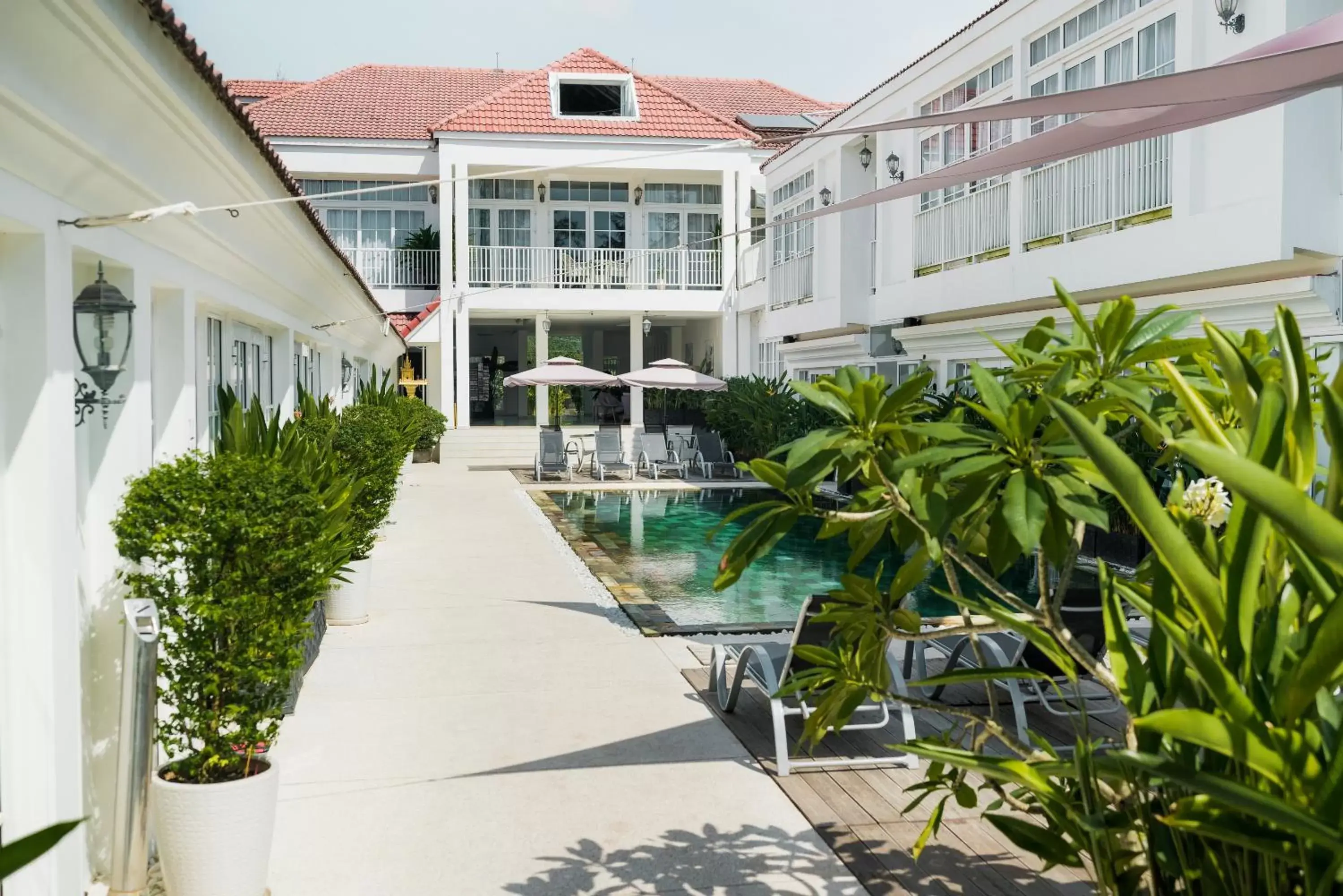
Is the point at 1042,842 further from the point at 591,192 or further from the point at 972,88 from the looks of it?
the point at 591,192

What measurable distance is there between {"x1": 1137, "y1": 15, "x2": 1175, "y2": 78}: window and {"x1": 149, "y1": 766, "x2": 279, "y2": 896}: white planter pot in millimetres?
11206

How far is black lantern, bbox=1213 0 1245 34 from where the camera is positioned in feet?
35.7

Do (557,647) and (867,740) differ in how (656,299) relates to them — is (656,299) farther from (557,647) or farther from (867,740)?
(867,740)

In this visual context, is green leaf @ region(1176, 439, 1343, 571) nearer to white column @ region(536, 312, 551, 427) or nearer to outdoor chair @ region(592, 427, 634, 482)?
outdoor chair @ region(592, 427, 634, 482)

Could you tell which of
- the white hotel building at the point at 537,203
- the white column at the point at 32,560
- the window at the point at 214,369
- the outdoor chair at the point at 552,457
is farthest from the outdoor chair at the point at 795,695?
the white hotel building at the point at 537,203

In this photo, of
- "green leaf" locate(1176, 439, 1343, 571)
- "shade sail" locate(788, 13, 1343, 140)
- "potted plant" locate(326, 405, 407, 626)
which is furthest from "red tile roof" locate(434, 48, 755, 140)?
"green leaf" locate(1176, 439, 1343, 571)

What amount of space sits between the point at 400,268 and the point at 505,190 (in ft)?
12.0

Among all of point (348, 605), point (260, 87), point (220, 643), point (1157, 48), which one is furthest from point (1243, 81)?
point (260, 87)

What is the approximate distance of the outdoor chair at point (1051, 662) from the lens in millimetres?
6379

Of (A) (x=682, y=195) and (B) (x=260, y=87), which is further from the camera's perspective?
(B) (x=260, y=87)

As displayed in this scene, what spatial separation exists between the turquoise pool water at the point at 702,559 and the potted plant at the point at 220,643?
4.25 meters

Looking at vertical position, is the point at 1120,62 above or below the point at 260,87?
below

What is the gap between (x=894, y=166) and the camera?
18922 mm

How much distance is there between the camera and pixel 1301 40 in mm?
3613
